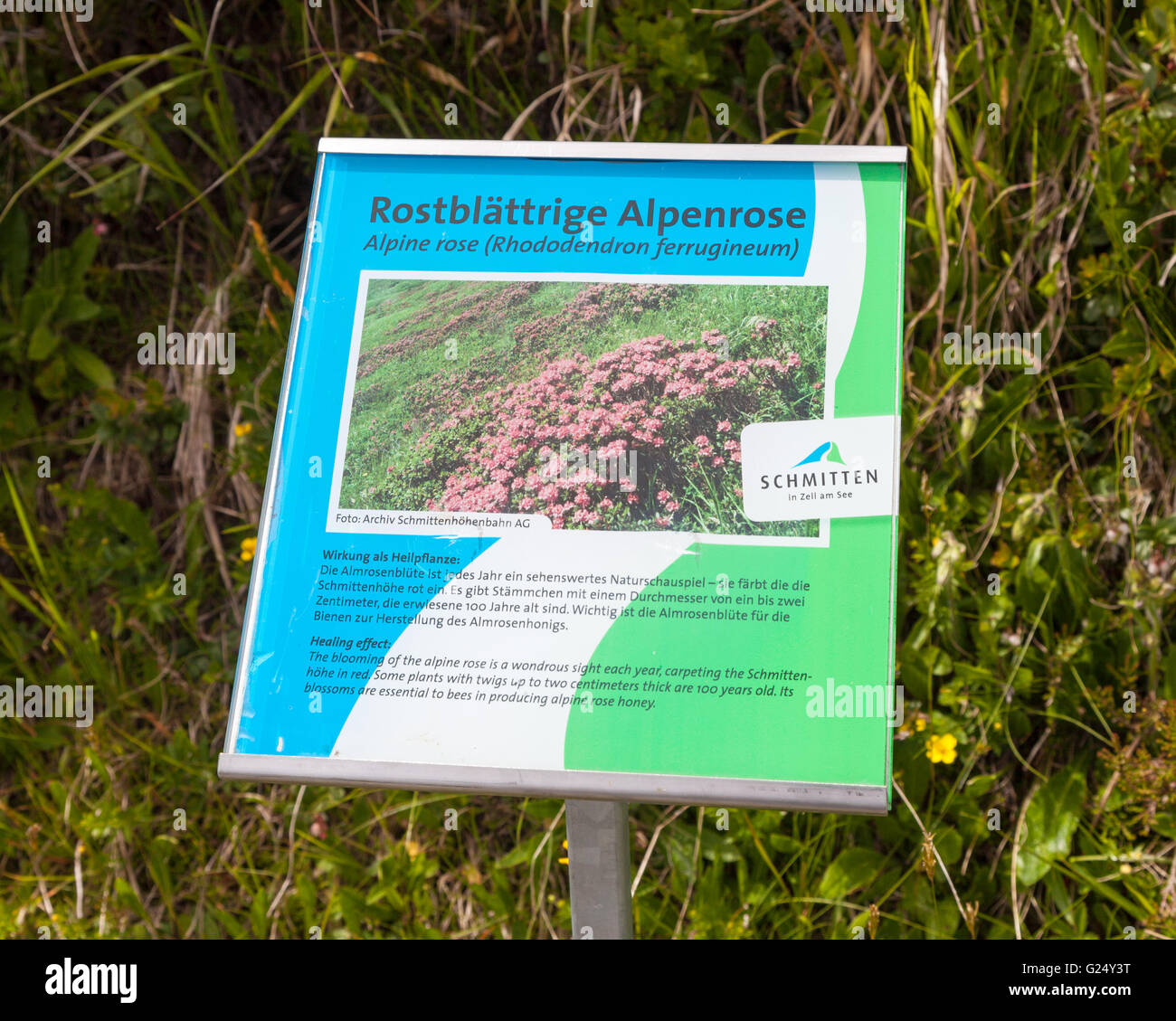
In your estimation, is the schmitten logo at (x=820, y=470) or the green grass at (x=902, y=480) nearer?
the schmitten logo at (x=820, y=470)

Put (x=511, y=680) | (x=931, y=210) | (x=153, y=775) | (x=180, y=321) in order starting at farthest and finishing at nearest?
(x=180, y=321) < (x=153, y=775) < (x=931, y=210) < (x=511, y=680)

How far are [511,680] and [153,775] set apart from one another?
169 centimetres

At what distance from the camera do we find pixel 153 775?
8.33 feet

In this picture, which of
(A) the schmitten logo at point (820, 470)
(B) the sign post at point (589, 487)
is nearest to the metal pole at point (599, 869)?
(B) the sign post at point (589, 487)

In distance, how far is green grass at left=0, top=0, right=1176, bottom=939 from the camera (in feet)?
6.81

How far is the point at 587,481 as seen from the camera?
1379 millimetres

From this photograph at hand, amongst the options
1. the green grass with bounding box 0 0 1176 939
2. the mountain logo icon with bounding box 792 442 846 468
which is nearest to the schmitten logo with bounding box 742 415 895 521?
the mountain logo icon with bounding box 792 442 846 468

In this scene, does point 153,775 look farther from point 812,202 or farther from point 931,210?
point 931,210

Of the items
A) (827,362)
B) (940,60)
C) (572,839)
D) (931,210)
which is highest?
(940,60)

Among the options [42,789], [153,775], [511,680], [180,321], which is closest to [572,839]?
[511,680]

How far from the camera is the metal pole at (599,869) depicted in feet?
4.59

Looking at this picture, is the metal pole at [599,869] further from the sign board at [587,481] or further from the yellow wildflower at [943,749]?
the yellow wildflower at [943,749]

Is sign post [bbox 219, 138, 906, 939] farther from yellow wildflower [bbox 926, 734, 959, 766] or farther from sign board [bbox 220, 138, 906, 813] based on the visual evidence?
yellow wildflower [bbox 926, 734, 959, 766]

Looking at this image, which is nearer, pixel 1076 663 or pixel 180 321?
pixel 1076 663
